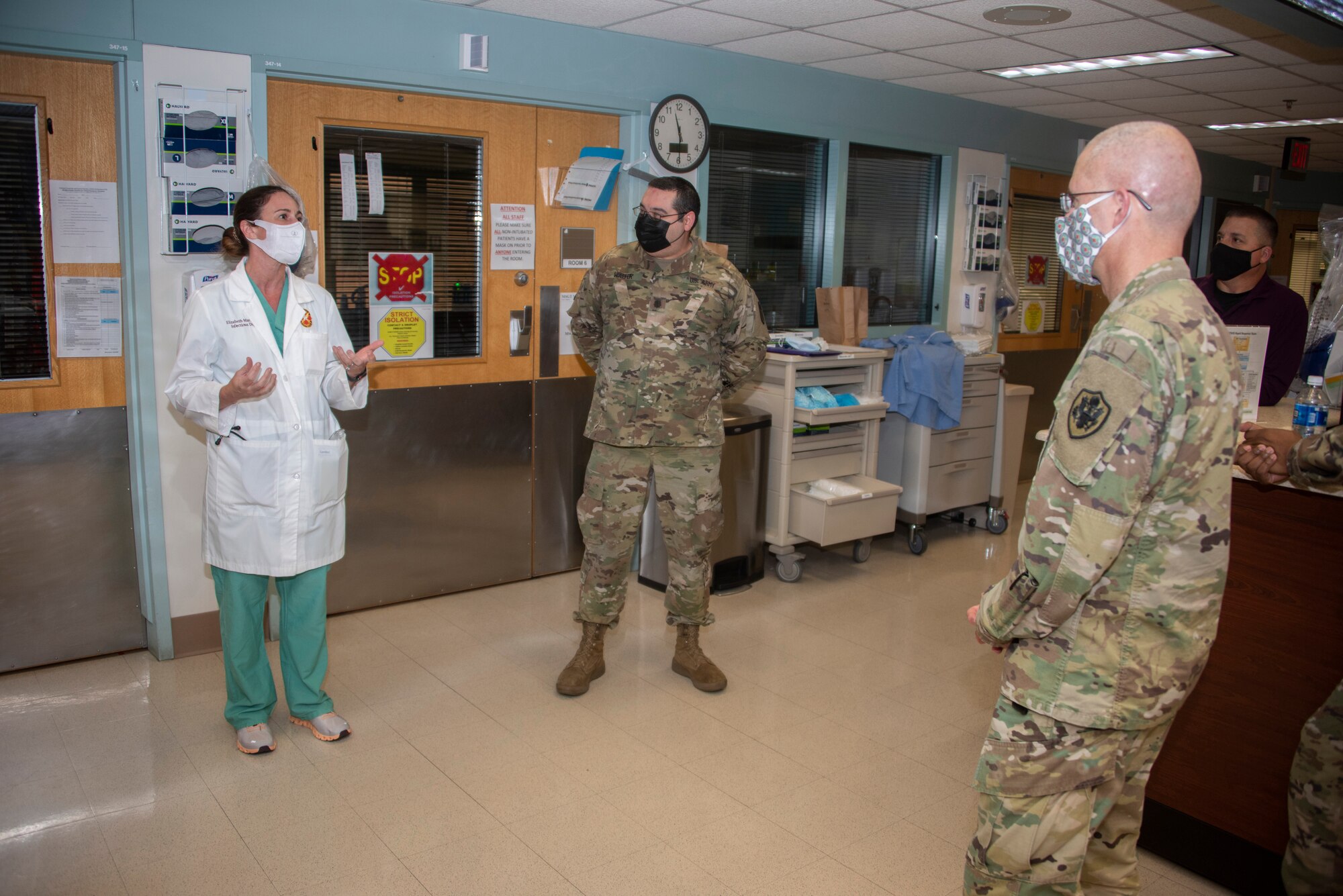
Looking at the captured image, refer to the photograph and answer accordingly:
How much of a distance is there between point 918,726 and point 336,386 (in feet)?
7.17

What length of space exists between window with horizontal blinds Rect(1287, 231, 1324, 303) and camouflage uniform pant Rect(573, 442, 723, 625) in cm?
864

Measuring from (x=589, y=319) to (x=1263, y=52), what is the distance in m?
3.55

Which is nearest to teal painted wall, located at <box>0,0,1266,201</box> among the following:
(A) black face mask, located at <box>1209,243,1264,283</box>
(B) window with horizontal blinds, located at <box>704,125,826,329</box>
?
(B) window with horizontal blinds, located at <box>704,125,826,329</box>

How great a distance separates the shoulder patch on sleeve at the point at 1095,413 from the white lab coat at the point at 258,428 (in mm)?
2156

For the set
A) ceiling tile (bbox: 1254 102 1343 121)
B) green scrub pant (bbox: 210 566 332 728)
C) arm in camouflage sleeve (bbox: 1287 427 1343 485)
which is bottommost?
green scrub pant (bbox: 210 566 332 728)

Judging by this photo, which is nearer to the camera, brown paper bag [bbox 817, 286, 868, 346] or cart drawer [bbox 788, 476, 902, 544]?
cart drawer [bbox 788, 476, 902, 544]

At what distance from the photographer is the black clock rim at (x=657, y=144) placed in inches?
184

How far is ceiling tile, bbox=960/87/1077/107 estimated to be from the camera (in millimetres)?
5819

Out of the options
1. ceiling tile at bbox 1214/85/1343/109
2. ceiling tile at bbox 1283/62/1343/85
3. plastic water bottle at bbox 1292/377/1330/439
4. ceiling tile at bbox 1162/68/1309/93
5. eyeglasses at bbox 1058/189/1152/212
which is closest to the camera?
eyeglasses at bbox 1058/189/1152/212

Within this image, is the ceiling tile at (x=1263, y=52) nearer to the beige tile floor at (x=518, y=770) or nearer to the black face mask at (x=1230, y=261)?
the black face mask at (x=1230, y=261)

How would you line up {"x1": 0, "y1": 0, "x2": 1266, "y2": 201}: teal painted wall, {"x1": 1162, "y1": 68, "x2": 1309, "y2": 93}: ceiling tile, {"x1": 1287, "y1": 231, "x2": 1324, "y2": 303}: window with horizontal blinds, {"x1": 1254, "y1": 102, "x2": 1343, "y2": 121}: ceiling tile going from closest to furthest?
{"x1": 0, "y1": 0, "x2": 1266, "y2": 201}: teal painted wall
{"x1": 1162, "y1": 68, "x2": 1309, "y2": 93}: ceiling tile
{"x1": 1254, "y1": 102, "x2": 1343, "y2": 121}: ceiling tile
{"x1": 1287, "y1": 231, "x2": 1324, "y2": 303}: window with horizontal blinds

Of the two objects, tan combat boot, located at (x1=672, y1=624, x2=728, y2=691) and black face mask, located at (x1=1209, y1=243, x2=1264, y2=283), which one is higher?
black face mask, located at (x1=1209, y1=243, x2=1264, y2=283)

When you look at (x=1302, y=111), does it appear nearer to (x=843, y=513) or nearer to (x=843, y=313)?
(x=843, y=313)

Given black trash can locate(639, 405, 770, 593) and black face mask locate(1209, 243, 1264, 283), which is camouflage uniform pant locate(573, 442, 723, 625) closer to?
black trash can locate(639, 405, 770, 593)
